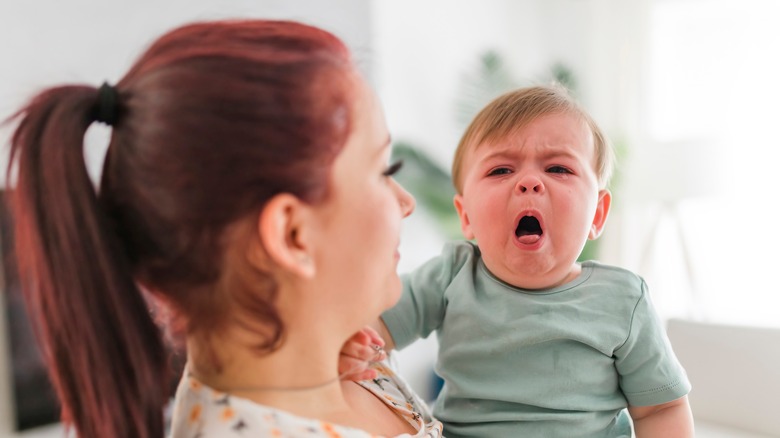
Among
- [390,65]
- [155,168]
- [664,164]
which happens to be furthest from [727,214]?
[155,168]

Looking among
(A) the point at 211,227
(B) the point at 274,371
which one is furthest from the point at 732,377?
(A) the point at 211,227

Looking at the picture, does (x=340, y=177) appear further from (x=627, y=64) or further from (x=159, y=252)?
(x=627, y=64)

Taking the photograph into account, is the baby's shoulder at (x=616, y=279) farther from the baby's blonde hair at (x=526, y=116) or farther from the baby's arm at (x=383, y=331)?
the baby's arm at (x=383, y=331)

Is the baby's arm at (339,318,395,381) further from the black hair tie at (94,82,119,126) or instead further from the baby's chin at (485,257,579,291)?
the black hair tie at (94,82,119,126)

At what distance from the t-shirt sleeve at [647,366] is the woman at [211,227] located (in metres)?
0.46

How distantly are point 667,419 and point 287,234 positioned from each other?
689 millimetres

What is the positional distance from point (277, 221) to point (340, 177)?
3.4 inches

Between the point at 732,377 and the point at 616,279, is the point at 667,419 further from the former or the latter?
the point at 732,377

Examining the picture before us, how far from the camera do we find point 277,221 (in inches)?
26.0

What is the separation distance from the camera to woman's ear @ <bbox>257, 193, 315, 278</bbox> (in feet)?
2.15

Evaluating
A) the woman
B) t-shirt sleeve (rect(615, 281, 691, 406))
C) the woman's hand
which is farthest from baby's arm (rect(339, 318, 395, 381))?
t-shirt sleeve (rect(615, 281, 691, 406))

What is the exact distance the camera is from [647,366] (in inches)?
38.3

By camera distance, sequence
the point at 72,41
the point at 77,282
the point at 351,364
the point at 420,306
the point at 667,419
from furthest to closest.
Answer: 1. the point at 72,41
2. the point at 420,306
3. the point at 667,419
4. the point at 351,364
5. the point at 77,282

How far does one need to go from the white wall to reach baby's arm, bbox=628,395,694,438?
1793 millimetres
